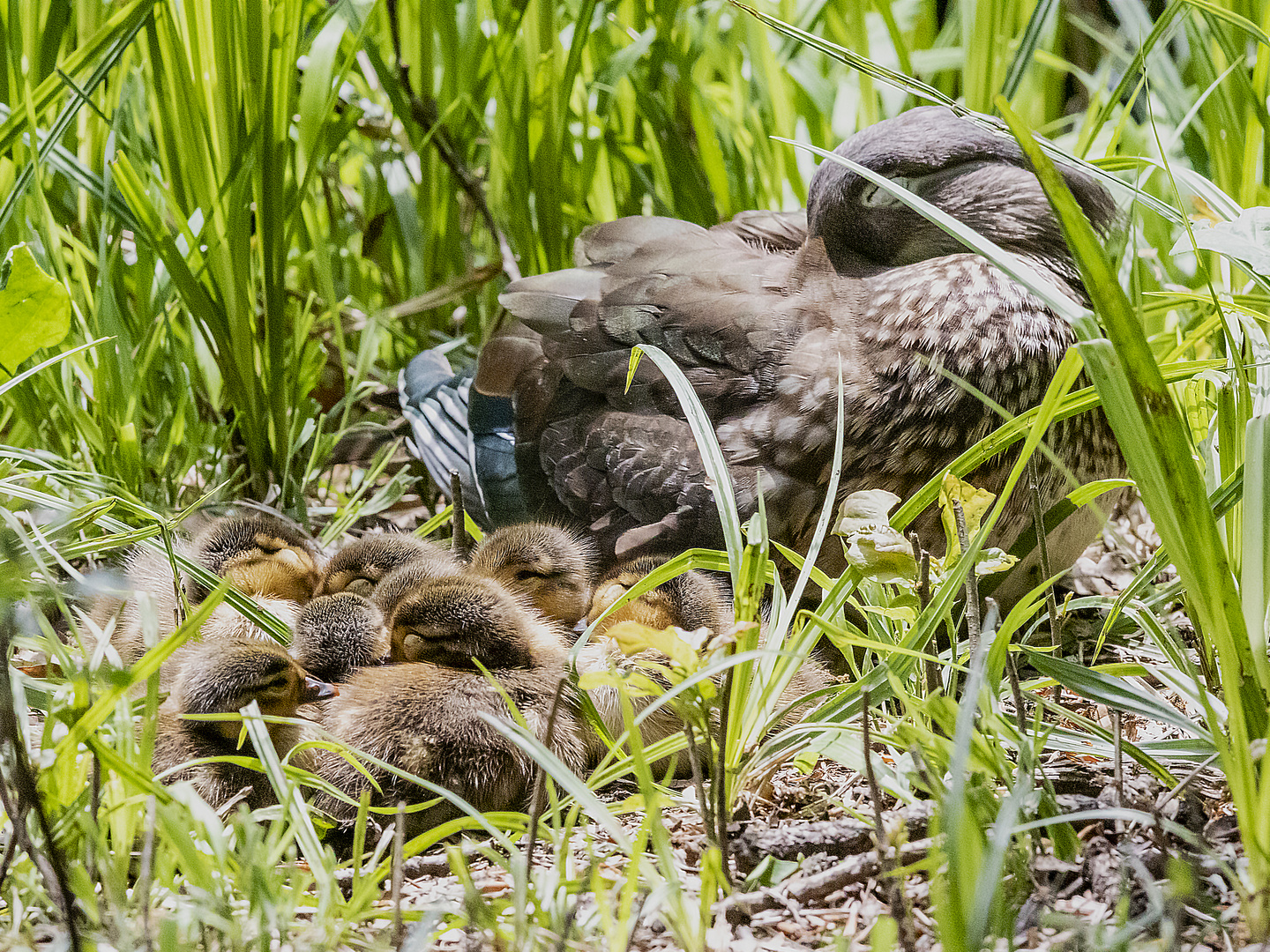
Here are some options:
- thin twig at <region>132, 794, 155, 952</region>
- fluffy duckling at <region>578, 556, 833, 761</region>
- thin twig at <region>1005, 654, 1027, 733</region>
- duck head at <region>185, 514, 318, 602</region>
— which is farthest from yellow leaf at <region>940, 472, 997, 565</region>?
duck head at <region>185, 514, 318, 602</region>

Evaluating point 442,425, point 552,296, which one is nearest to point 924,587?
point 552,296

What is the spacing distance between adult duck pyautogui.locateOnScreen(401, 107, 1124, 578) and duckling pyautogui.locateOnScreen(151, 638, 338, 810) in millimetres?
667

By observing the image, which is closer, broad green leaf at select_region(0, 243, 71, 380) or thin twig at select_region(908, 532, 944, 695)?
thin twig at select_region(908, 532, 944, 695)

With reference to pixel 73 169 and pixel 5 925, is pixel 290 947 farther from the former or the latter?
pixel 73 169

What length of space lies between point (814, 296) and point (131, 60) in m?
1.74

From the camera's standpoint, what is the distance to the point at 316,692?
1511 millimetres

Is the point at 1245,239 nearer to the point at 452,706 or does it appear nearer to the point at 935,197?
the point at 935,197

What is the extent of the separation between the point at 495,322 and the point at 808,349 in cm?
118

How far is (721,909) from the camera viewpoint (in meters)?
1.00

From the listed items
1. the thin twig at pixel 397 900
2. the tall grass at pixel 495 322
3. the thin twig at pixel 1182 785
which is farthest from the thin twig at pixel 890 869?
the thin twig at pixel 397 900

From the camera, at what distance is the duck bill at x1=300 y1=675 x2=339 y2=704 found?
1.50 m

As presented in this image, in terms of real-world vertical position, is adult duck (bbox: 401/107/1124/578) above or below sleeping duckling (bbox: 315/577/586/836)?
above

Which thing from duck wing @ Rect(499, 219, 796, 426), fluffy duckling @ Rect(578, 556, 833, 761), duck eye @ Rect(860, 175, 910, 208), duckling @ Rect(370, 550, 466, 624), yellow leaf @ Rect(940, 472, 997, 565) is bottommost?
fluffy duckling @ Rect(578, 556, 833, 761)

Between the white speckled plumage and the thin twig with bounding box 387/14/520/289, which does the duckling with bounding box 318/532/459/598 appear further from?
the thin twig with bounding box 387/14/520/289
